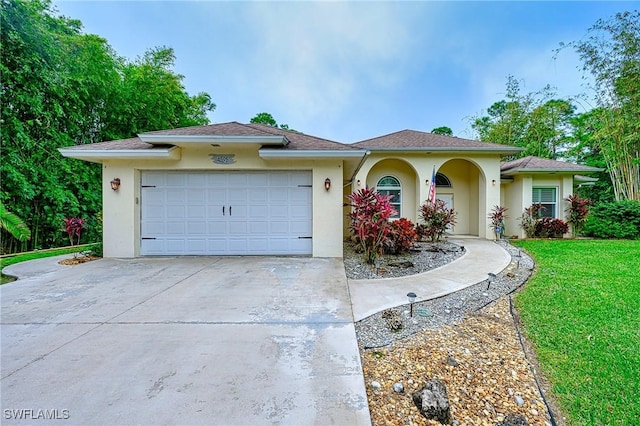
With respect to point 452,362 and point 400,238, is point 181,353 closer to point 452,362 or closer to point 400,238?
point 452,362

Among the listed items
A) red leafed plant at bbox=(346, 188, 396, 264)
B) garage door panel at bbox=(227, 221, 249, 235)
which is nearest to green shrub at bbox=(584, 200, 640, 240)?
red leafed plant at bbox=(346, 188, 396, 264)

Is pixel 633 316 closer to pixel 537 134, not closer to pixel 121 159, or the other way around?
pixel 121 159

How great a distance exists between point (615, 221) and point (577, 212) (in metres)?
1.26

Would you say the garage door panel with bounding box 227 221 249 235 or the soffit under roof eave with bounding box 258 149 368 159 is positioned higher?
the soffit under roof eave with bounding box 258 149 368 159

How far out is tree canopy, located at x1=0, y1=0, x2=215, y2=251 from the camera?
8445 millimetres

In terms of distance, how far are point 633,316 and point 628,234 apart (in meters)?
10.4

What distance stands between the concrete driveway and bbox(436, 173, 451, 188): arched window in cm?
940

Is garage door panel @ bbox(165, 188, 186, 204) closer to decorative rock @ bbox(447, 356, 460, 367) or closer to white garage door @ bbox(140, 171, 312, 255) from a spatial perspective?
white garage door @ bbox(140, 171, 312, 255)

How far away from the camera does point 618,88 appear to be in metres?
11.1

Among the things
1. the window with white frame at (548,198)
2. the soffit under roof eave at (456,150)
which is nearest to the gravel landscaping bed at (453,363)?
the soffit under roof eave at (456,150)

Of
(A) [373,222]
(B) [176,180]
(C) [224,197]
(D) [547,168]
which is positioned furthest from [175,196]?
(D) [547,168]

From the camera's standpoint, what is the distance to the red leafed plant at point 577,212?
11102mm

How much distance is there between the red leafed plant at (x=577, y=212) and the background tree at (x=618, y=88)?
2.64 m

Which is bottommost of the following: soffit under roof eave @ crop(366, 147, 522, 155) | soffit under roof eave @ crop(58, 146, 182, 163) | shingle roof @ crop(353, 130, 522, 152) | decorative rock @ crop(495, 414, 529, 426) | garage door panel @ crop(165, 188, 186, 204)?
decorative rock @ crop(495, 414, 529, 426)
